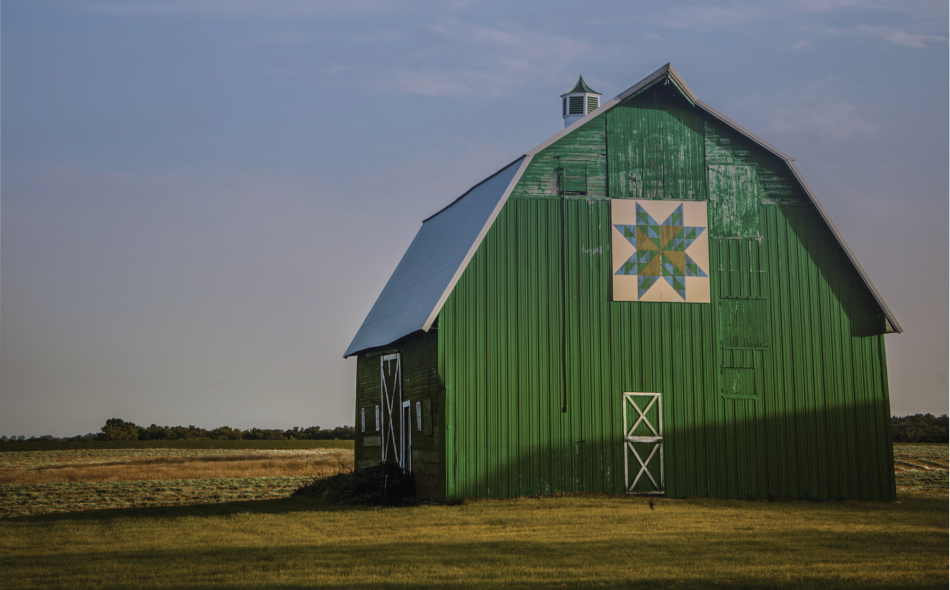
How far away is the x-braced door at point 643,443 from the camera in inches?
800

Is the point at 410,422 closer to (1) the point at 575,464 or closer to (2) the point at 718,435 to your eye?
(1) the point at 575,464

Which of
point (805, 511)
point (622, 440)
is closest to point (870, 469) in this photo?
point (805, 511)

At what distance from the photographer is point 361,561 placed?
12.4 metres

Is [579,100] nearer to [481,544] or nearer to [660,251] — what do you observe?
[660,251]

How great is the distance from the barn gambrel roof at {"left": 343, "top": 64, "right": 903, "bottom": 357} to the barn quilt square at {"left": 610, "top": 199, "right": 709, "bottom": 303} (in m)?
2.31

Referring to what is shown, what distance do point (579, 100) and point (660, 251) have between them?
6.37 metres

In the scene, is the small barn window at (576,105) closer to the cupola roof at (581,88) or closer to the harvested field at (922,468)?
the cupola roof at (581,88)

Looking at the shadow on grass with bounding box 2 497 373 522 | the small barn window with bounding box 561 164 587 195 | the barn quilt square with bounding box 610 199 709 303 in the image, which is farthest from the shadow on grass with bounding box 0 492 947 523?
the small barn window with bounding box 561 164 587 195

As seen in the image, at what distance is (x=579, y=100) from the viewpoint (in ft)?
84.7

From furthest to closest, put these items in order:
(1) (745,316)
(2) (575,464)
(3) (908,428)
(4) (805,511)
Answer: (3) (908,428)
(1) (745,316)
(2) (575,464)
(4) (805,511)

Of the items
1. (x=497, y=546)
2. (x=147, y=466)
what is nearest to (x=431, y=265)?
(x=497, y=546)

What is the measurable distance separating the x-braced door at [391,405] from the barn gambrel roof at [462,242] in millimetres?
643

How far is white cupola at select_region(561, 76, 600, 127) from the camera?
25750 mm

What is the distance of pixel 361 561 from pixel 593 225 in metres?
10.9
